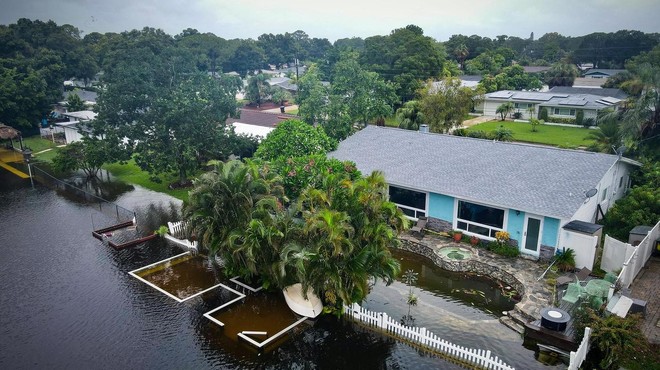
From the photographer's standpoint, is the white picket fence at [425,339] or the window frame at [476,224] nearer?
the white picket fence at [425,339]

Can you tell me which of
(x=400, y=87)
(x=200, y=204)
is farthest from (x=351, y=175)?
(x=400, y=87)

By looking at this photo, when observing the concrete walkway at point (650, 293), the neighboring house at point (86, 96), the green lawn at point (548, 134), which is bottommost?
the concrete walkway at point (650, 293)

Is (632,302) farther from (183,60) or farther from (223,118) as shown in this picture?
(183,60)

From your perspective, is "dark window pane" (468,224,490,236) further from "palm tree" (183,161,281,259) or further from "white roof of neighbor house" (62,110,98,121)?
"white roof of neighbor house" (62,110,98,121)

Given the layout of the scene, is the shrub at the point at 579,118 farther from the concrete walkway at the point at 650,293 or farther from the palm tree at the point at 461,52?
the palm tree at the point at 461,52

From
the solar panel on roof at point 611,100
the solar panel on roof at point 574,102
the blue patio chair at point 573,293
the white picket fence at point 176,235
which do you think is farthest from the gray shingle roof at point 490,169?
the solar panel on roof at point 611,100
